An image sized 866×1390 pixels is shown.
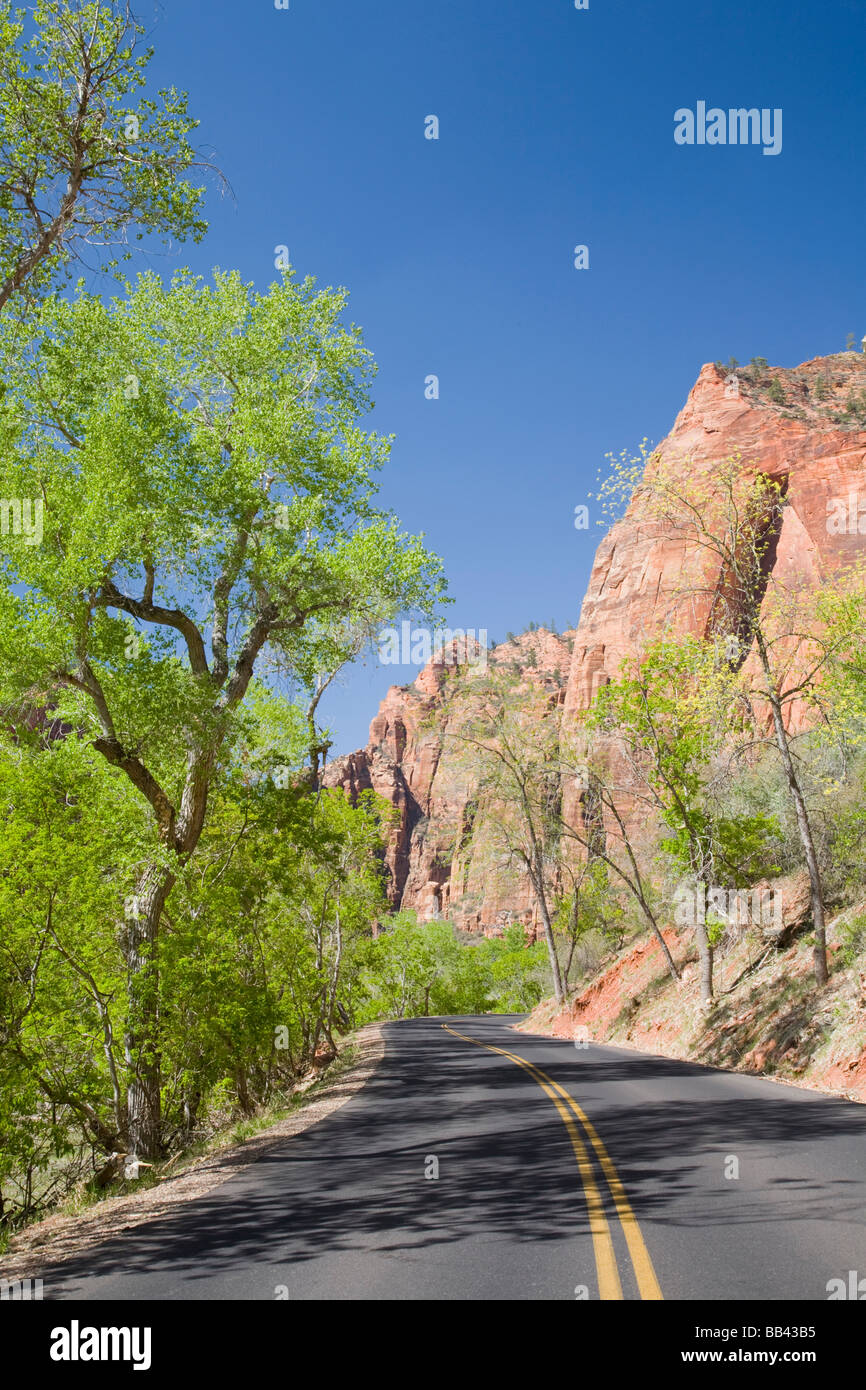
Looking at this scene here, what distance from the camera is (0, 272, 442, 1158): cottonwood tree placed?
43.5ft

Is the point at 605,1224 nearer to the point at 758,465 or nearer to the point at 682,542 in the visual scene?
the point at 758,465

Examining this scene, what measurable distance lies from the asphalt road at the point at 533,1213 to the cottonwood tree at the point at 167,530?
5.90 m

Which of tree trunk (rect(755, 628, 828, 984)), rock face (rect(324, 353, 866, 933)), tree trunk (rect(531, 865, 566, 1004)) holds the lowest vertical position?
tree trunk (rect(531, 865, 566, 1004))

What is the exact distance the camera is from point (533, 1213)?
661 centimetres

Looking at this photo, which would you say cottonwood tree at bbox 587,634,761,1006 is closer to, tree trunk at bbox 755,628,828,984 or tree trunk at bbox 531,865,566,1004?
tree trunk at bbox 755,628,828,984

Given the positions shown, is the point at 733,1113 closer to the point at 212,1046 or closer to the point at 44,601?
the point at 212,1046

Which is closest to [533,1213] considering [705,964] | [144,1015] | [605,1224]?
[605,1224]

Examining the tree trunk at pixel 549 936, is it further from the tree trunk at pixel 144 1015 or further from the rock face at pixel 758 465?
the tree trunk at pixel 144 1015

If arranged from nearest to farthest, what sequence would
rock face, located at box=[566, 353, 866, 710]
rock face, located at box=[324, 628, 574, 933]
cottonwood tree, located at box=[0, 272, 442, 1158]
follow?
cottonwood tree, located at box=[0, 272, 442, 1158], rock face, located at box=[566, 353, 866, 710], rock face, located at box=[324, 628, 574, 933]

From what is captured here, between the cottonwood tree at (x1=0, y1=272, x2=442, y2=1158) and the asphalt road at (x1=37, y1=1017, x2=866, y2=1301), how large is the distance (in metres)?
5.90

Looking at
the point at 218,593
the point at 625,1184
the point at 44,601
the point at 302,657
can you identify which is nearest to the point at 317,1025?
the point at 302,657

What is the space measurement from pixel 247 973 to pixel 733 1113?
1366 cm

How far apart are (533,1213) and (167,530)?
37.4ft

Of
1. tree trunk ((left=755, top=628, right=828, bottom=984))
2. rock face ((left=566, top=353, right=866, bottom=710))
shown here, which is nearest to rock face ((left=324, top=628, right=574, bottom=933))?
rock face ((left=566, top=353, right=866, bottom=710))
